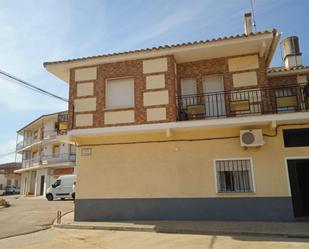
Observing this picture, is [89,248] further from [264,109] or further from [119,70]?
[264,109]

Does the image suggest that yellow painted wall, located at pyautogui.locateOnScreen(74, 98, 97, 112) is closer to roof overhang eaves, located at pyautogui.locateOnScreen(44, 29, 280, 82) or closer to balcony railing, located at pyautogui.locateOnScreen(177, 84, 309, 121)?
roof overhang eaves, located at pyautogui.locateOnScreen(44, 29, 280, 82)

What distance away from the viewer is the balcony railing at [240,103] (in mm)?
10484

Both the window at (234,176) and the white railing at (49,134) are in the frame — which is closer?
the window at (234,176)

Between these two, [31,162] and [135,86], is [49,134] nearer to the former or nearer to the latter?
[31,162]

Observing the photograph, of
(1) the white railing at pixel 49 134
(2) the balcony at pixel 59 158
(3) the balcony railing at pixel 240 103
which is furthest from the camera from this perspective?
(1) the white railing at pixel 49 134

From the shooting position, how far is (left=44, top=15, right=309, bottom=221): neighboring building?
32.2ft

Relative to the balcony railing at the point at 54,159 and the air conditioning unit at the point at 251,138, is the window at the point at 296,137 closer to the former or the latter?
the air conditioning unit at the point at 251,138

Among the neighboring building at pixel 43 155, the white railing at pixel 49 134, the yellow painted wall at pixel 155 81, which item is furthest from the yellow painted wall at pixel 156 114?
the white railing at pixel 49 134

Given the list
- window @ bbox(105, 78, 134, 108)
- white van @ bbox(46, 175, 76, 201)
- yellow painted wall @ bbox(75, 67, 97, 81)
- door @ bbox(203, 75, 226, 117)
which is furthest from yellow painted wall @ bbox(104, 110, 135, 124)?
white van @ bbox(46, 175, 76, 201)

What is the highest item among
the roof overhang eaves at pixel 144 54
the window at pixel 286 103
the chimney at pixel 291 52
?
the chimney at pixel 291 52

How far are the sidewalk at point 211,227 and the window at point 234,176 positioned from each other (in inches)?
47.8

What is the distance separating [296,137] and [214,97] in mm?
3169

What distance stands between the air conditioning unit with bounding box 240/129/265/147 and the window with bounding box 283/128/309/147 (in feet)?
3.08

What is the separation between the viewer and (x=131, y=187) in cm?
1078
